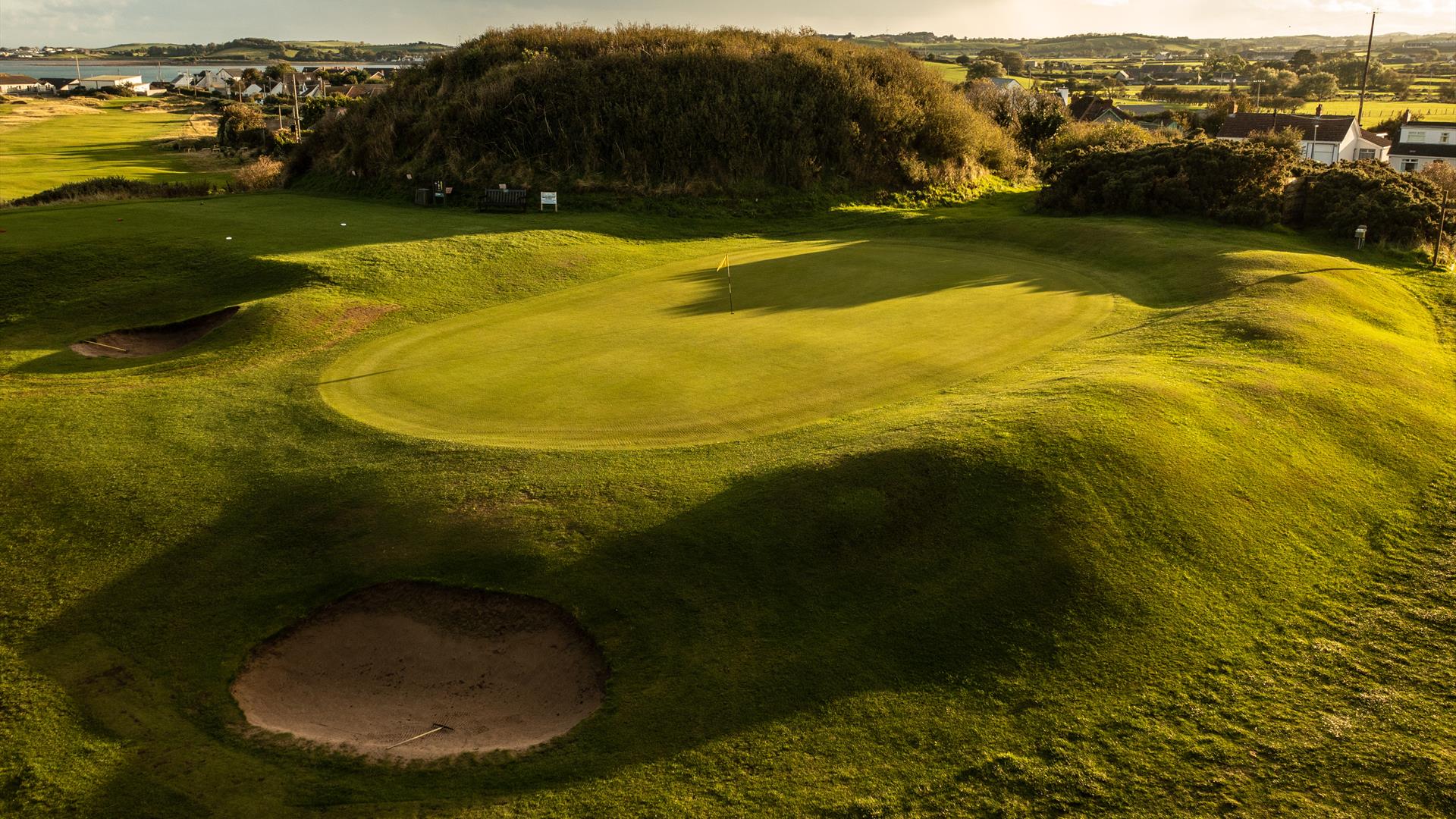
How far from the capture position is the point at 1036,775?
27.2 ft

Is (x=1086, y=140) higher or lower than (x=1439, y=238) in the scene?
higher

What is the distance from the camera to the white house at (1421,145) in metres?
71.0

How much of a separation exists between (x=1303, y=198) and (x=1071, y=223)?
810cm

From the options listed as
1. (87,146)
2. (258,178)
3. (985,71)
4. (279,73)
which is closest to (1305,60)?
(985,71)

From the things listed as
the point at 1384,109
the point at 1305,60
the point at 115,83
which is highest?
the point at 1305,60

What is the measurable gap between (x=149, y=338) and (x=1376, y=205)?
34.3 m

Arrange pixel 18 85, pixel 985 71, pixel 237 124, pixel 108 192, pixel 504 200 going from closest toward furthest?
pixel 504 200 → pixel 108 192 → pixel 237 124 → pixel 985 71 → pixel 18 85

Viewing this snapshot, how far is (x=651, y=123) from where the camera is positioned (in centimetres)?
3934

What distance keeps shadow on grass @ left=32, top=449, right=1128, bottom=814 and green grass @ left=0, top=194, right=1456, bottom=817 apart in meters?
0.05

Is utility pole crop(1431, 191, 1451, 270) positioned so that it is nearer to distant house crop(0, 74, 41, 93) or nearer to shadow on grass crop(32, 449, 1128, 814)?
shadow on grass crop(32, 449, 1128, 814)

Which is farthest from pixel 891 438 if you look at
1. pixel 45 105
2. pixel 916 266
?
pixel 45 105

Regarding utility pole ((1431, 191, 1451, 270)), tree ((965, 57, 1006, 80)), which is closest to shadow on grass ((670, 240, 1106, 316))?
utility pole ((1431, 191, 1451, 270))

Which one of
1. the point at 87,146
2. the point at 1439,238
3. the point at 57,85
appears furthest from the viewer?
the point at 57,85

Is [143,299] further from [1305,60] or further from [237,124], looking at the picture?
[1305,60]
